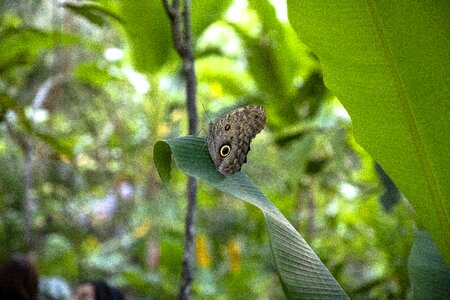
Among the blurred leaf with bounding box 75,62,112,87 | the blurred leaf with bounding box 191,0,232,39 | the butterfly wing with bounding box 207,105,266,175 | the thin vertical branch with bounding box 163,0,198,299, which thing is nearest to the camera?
the butterfly wing with bounding box 207,105,266,175

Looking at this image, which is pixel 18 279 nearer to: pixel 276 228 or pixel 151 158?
pixel 151 158

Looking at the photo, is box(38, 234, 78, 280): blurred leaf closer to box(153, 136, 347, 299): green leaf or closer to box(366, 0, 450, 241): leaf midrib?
box(153, 136, 347, 299): green leaf

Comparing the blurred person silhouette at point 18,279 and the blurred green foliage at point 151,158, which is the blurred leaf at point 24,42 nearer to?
the blurred green foliage at point 151,158

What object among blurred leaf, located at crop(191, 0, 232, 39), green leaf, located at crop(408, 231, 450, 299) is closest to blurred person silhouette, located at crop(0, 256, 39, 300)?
blurred leaf, located at crop(191, 0, 232, 39)

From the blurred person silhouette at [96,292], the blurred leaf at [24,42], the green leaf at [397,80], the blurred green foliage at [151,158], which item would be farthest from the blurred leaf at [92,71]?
the green leaf at [397,80]

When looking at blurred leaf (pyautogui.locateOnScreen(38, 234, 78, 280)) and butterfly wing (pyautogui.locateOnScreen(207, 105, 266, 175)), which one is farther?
blurred leaf (pyautogui.locateOnScreen(38, 234, 78, 280))

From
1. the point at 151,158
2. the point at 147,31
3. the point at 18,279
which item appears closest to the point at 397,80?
the point at 147,31
